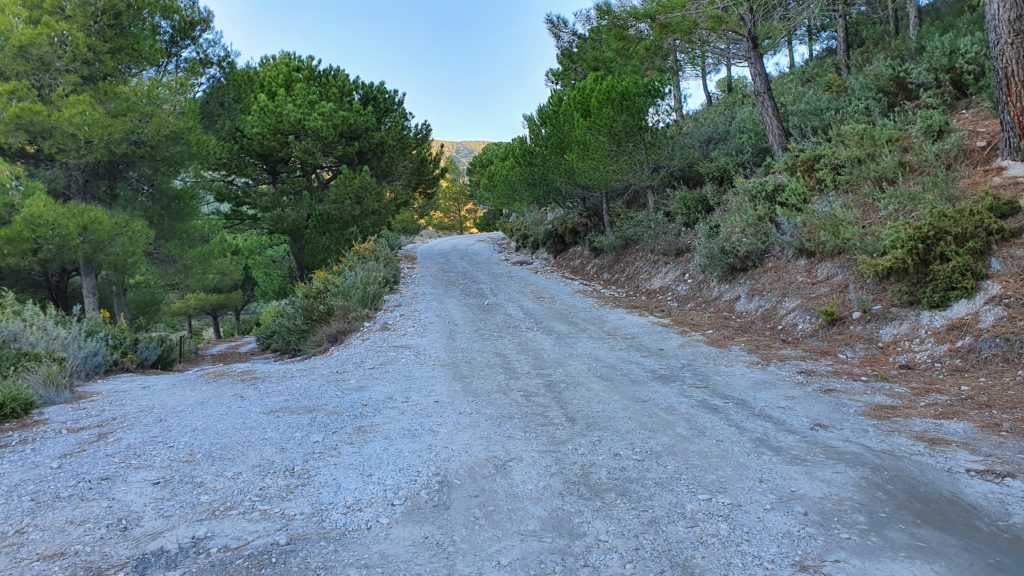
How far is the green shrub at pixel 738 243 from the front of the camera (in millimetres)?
9344

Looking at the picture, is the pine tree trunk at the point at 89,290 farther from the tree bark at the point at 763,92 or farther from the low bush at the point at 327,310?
the tree bark at the point at 763,92

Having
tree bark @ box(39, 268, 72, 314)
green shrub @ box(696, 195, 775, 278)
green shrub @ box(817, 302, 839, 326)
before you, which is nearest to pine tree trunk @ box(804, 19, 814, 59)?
green shrub @ box(696, 195, 775, 278)

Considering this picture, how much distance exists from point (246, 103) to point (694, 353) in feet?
52.1

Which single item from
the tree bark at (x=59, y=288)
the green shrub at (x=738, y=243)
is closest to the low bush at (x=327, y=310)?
the tree bark at (x=59, y=288)

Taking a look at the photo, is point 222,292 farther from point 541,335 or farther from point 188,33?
point 541,335

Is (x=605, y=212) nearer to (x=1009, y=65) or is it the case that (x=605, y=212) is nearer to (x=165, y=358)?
(x=1009, y=65)

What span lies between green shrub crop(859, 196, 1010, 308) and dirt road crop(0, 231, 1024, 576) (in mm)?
1838

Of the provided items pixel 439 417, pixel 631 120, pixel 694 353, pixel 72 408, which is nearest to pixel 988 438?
pixel 694 353

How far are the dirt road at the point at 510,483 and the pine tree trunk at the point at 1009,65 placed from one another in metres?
4.75

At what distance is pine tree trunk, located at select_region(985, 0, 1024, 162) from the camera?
7031 mm

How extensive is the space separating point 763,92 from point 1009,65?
491 cm

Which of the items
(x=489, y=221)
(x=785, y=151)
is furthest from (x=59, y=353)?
(x=489, y=221)

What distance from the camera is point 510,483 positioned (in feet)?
11.0

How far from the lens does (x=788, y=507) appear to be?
2930 millimetres
